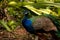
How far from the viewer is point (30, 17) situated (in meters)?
4.11

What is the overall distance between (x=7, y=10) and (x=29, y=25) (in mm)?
753

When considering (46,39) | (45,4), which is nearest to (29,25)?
(46,39)

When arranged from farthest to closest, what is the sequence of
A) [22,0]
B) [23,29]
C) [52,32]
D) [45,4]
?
[22,0], [45,4], [23,29], [52,32]

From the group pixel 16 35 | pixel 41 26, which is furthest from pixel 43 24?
pixel 16 35

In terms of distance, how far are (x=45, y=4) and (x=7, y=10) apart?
70 cm

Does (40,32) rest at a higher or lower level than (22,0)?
lower

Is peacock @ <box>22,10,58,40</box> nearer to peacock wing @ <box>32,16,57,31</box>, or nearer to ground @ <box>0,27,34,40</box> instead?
peacock wing @ <box>32,16,57,31</box>

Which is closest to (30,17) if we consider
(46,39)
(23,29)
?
(23,29)

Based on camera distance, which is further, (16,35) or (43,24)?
(16,35)

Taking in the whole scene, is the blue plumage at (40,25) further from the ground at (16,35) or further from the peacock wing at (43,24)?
the ground at (16,35)

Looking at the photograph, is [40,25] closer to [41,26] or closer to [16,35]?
[41,26]

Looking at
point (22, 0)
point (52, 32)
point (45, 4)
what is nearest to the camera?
point (52, 32)

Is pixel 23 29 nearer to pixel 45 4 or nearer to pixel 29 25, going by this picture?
pixel 29 25

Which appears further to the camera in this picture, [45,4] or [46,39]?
[45,4]
